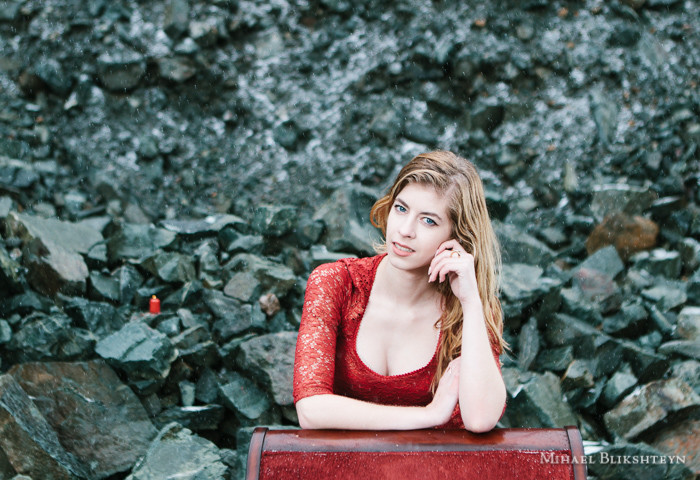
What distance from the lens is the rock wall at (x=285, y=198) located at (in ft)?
14.1

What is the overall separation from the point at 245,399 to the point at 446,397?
2.34 meters

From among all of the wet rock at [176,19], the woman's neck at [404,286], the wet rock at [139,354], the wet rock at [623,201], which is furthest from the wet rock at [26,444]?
the wet rock at [176,19]

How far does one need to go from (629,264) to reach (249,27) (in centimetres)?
567

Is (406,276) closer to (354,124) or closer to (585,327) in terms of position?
(585,327)

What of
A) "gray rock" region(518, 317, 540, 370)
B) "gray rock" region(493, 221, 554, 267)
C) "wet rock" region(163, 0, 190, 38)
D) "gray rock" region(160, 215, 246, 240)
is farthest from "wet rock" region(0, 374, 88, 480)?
"wet rock" region(163, 0, 190, 38)

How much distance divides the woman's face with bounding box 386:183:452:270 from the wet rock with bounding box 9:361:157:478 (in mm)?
2446

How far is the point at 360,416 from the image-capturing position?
7.44 feet

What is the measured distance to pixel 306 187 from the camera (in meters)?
7.45

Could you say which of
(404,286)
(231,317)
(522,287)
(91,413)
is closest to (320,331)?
(404,286)

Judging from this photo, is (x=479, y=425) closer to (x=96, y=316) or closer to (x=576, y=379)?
(x=576, y=379)

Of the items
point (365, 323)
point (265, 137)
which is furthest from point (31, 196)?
point (365, 323)

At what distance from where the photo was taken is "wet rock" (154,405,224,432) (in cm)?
429

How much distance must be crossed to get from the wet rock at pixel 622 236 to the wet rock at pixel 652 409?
2.10m

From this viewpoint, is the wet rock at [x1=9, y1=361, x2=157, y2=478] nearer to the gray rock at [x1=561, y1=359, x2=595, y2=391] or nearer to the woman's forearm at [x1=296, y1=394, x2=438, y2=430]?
the woman's forearm at [x1=296, y1=394, x2=438, y2=430]
